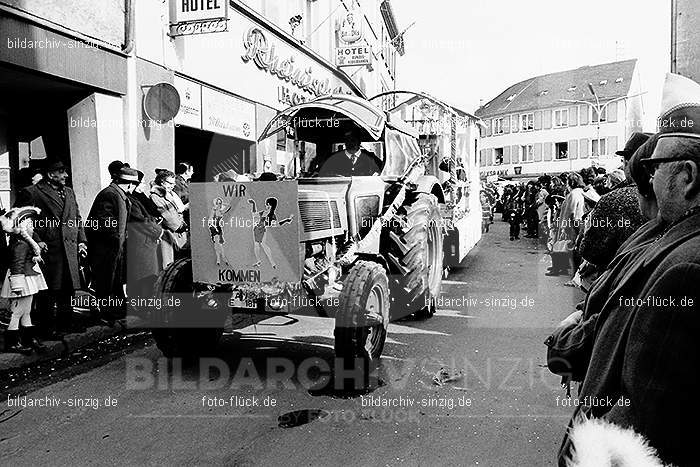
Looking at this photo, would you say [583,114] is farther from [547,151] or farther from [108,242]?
[108,242]

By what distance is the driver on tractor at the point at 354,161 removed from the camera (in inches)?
260

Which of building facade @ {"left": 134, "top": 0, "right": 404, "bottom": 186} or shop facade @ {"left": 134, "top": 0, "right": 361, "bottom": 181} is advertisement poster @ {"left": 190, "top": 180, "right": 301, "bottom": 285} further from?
shop facade @ {"left": 134, "top": 0, "right": 361, "bottom": 181}

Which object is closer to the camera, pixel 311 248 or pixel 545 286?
pixel 311 248

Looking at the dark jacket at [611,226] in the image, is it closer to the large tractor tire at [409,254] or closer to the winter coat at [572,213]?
the large tractor tire at [409,254]

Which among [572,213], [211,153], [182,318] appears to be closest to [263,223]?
[182,318]

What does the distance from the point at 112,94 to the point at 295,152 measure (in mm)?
4295

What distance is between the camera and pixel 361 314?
4.86 meters

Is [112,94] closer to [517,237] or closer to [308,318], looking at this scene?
[308,318]

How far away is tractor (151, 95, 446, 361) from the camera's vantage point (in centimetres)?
501

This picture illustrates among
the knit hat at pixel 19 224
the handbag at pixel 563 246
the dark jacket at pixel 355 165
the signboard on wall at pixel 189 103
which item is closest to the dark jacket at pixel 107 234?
the knit hat at pixel 19 224

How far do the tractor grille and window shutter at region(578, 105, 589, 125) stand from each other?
52251 mm

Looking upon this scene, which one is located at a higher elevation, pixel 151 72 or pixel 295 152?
pixel 151 72

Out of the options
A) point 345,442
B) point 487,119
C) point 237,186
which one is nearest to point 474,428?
point 345,442

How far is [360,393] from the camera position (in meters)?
4.82
